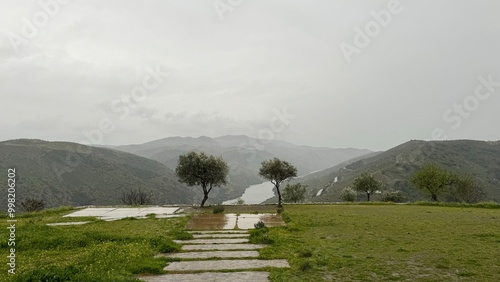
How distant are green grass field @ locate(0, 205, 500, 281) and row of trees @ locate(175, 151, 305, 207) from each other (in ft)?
52.8

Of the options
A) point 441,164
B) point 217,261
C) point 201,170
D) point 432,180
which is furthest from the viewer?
point 441,164

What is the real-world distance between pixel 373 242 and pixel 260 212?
16.7m

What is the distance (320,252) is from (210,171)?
2620 cm

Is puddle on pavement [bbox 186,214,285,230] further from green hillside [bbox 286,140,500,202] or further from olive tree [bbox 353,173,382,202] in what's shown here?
green hillside [bbox 286,140,500,202]

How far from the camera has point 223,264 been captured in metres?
13.3

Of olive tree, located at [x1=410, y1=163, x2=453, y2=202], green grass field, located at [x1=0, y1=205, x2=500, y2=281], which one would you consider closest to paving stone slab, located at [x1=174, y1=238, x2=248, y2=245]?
green grass field, located at [x1=0, y1=205, x2=500, y2=281]

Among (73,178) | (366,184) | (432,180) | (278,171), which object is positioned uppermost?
(73,178)

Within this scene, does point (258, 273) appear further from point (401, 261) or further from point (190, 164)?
point (190, 164)

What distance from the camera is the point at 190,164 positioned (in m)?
40.2

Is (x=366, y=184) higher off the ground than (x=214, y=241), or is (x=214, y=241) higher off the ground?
(x=366, y=184)

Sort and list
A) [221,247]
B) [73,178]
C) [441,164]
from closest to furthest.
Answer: [221,247]
[441,164]
[73,178]

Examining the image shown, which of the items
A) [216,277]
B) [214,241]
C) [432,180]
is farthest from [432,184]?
[216,277]

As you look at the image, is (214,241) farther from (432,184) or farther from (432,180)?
(432,184)

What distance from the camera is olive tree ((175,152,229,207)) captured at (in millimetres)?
40062
